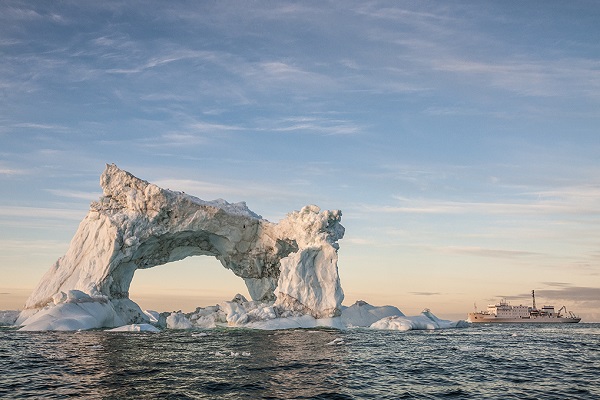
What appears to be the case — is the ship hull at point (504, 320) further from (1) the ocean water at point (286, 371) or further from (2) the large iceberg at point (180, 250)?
(1) the ocean water at point (286, 371)

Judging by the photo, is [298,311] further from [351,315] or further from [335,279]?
[351,315]

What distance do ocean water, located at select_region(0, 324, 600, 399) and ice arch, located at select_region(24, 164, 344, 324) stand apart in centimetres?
1468

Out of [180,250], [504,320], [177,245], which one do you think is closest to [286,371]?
[177,245]

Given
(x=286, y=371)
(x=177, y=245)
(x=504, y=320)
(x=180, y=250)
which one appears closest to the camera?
(x=286, y=371)

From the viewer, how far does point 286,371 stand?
19016 mm

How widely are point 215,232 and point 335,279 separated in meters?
12.8

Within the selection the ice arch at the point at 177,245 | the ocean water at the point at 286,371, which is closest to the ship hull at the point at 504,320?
the ice arch at the point at 177,245

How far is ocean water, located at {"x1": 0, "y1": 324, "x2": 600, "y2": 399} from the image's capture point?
49.9 feet

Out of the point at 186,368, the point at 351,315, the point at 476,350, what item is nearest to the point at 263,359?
the point at 186,368

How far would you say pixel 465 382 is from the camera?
17.3m

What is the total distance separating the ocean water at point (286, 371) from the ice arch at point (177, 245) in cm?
1468

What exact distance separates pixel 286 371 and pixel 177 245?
116 feet

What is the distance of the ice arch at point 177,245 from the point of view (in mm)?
44188

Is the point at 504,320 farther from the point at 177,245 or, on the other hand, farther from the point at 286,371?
the point at 286,371
